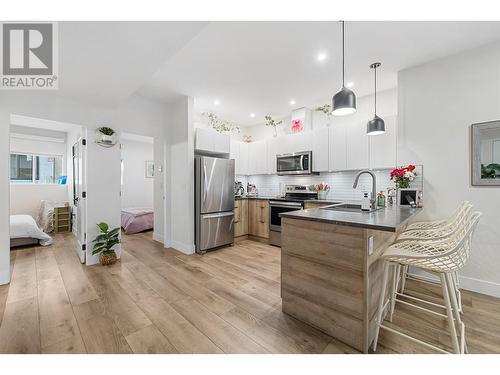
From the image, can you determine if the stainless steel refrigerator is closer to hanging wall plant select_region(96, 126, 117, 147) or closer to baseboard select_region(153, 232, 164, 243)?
baseboard select_region(153, 232, 164, 243)

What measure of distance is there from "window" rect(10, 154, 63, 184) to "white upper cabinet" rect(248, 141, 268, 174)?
17.3 ft

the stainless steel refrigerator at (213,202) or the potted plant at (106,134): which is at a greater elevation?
the potted plant at (106,134)

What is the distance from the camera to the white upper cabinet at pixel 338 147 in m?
3.74

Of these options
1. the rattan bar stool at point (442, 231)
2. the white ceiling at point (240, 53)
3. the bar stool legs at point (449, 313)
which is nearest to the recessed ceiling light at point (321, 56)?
the white ceiling at point (240, 53)

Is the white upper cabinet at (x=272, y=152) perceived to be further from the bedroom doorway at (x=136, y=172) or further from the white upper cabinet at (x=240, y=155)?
the bedroom doorway at (x=136, y=172)

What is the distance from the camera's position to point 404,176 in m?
2.83

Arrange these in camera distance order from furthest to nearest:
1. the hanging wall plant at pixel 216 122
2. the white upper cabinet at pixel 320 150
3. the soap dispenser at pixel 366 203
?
the hanging wall plant at pixel 216 122, the white upper cabinet at pixel 320 150, the soap dispenser at pixel 366 203

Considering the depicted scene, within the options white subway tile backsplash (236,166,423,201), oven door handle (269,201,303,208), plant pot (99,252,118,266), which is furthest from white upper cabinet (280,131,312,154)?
plant pot (99,252,118,266)

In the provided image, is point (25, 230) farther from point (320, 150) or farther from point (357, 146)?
point (357, 146)

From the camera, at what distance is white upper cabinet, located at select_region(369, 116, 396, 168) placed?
10.6ft

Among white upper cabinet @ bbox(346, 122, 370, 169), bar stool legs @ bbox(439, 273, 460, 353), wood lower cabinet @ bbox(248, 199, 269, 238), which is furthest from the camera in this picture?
wood lower cabinet @ bbox(248, 199, 269, 238)

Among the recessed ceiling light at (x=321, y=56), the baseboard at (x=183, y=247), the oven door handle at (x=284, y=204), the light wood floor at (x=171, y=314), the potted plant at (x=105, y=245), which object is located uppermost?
the recessed ceiling light at (x=321, y=56)

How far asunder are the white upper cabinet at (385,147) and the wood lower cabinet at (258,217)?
2.07 m

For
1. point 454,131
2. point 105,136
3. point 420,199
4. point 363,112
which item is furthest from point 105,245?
point 454,131
